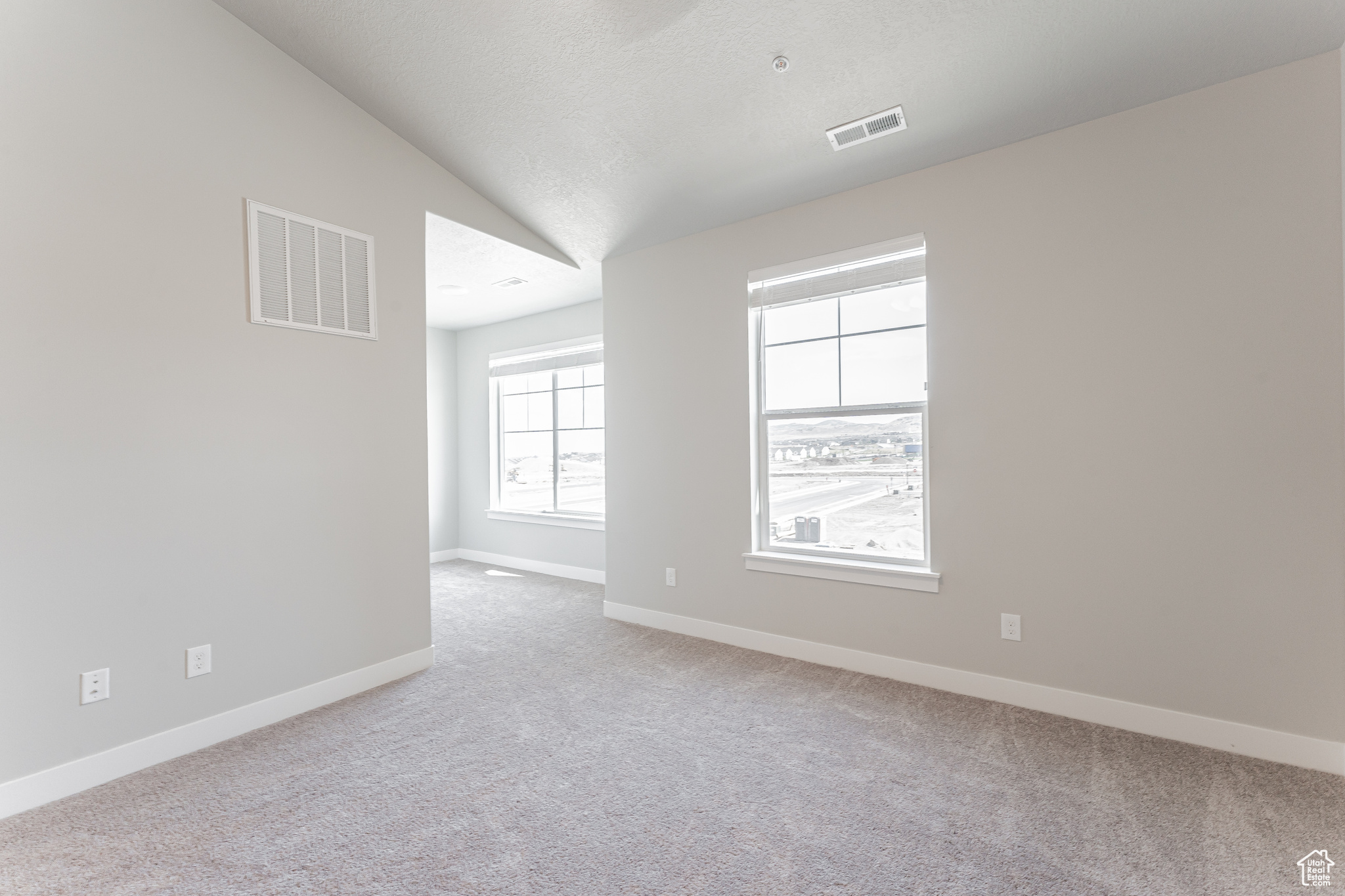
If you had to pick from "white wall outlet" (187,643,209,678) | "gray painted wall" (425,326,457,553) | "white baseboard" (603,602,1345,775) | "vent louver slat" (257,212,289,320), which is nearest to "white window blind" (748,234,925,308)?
"white baseboard" (603,602,1345,775)

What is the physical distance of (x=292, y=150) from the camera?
2791 millimetres

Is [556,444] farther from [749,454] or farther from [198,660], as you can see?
[198,660]

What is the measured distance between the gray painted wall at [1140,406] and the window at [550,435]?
2.62 meters

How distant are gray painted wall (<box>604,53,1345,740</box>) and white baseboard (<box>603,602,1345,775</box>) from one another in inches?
1.8

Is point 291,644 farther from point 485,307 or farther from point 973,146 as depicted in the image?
point 973,146

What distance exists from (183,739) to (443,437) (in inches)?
→ 171

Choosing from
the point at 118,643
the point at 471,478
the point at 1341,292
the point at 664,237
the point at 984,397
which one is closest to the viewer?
the point at 1341,292

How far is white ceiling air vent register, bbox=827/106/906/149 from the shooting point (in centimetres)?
264

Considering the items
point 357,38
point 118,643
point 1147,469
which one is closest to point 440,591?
point 118,643

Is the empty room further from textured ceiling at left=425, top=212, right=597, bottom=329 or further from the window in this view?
the window

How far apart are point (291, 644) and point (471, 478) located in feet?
12.4

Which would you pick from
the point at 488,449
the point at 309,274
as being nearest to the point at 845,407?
the point at 309,274

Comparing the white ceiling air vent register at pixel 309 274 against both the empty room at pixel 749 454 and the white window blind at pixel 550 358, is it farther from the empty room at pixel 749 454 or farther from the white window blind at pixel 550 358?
the white window blind at pixel 550 358

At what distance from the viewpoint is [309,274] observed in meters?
2.84
